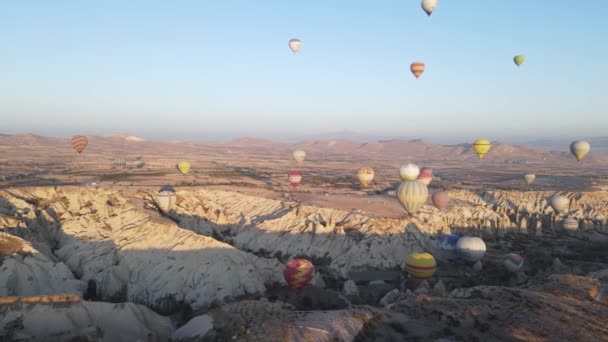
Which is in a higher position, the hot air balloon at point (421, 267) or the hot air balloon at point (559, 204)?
the hot air balloon at point (559, 204)

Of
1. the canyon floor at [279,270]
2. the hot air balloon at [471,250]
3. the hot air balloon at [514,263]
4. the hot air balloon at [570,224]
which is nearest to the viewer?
the canyon floor at [279,270]

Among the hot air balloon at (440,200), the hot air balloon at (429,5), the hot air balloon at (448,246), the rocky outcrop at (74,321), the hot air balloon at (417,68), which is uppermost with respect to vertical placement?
the hot air balloon at (429,5)

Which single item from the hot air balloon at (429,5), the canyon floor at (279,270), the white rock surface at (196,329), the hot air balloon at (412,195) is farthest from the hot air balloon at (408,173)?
the white rock surface at (196,329)

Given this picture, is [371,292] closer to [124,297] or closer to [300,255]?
[300,255]

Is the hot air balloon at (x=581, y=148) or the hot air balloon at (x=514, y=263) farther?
the hot air balloon at (x=581, y=148)

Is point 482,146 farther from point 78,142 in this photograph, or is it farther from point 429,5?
point 78,142

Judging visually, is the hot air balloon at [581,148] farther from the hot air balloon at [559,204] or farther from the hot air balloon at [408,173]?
the hot air balloon at [408,173]
